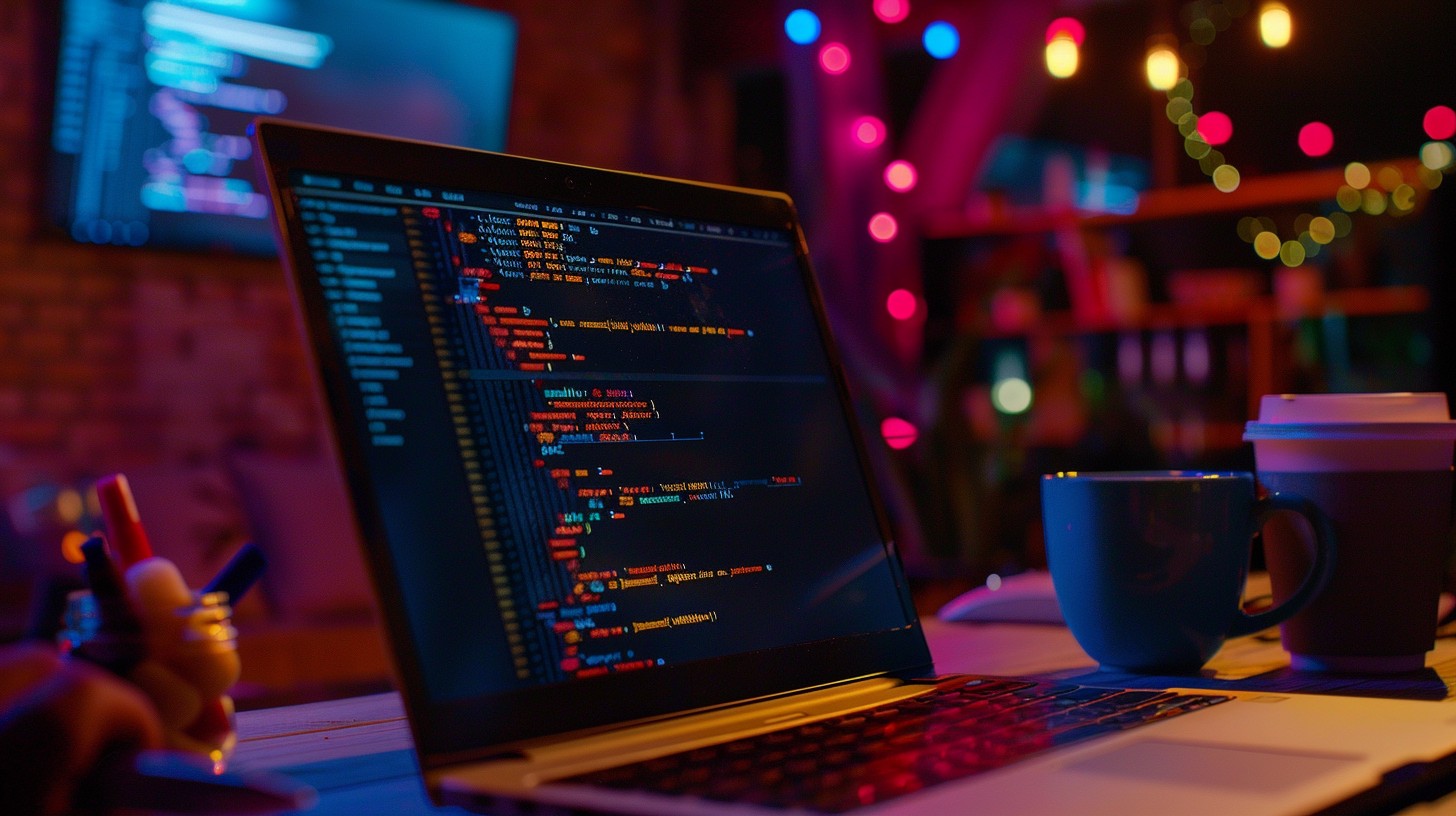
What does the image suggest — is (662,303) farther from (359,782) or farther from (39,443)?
(39,443)

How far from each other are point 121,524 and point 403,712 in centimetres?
20

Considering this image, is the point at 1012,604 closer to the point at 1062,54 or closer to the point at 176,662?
the point at 176,662

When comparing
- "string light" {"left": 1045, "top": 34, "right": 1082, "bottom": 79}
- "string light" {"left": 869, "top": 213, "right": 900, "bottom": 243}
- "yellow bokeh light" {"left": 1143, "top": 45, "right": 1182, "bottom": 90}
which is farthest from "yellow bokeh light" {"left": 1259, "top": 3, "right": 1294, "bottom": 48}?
"string light" {"left": 869, "top": 213, "right": 900, "bottom": 243}

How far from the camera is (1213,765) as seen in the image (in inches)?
20.1

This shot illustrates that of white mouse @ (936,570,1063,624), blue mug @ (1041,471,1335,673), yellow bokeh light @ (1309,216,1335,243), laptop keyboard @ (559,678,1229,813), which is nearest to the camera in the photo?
laptop keyboard @ (559,678,1229,813)

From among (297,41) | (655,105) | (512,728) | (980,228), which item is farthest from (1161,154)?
(512,728)

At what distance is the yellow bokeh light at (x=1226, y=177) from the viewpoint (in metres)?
4.06

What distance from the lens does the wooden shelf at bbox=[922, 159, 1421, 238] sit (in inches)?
149

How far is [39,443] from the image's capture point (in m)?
3.17

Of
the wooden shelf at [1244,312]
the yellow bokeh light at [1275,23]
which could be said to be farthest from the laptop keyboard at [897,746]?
the wooden shelf at [1244,312]

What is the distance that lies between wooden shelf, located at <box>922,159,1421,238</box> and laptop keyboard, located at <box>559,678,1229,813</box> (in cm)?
356

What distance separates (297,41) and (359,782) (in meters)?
3.26

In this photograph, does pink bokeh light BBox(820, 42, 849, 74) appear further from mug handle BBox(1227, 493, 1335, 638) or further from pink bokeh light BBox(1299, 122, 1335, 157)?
mug handle BBox(1227, 493, 1335, 638)

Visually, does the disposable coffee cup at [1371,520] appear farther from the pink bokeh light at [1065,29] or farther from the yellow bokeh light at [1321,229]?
the yellow bokeh light at [1321,229]
